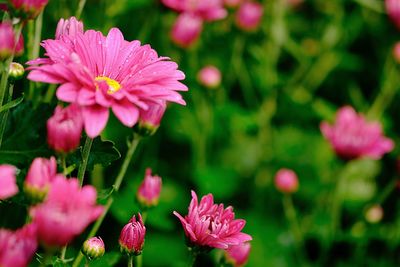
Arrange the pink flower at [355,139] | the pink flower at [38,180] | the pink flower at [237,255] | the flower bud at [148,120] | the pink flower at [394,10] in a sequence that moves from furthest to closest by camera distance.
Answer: the pink flower at [394,10] → the pink flower at [355,139] → the pink flower at [237,255] → the flower bud at [148,120] → the pink flower at [38,180]

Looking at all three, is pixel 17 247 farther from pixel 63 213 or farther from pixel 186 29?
pixel 186 29

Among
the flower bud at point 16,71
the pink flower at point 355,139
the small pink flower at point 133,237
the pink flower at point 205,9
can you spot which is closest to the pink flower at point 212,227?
the small pink flower at point 133,237

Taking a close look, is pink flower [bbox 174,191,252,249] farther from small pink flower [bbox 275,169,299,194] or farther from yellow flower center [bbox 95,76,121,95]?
small pink flower [bbox 275,169,299,194]

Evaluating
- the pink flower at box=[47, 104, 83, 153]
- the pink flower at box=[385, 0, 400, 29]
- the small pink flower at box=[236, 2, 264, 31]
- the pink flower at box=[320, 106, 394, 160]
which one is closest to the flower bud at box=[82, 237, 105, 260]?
the pink flower at box=[47, 104, 83, 153]

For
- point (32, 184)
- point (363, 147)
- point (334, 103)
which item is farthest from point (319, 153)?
point (32, 184)

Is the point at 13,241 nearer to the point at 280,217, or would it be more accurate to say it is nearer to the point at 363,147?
the point at 363,147

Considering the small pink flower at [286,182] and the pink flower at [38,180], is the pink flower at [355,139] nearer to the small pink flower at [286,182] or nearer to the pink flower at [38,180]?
the small pink flower at [286,182]
